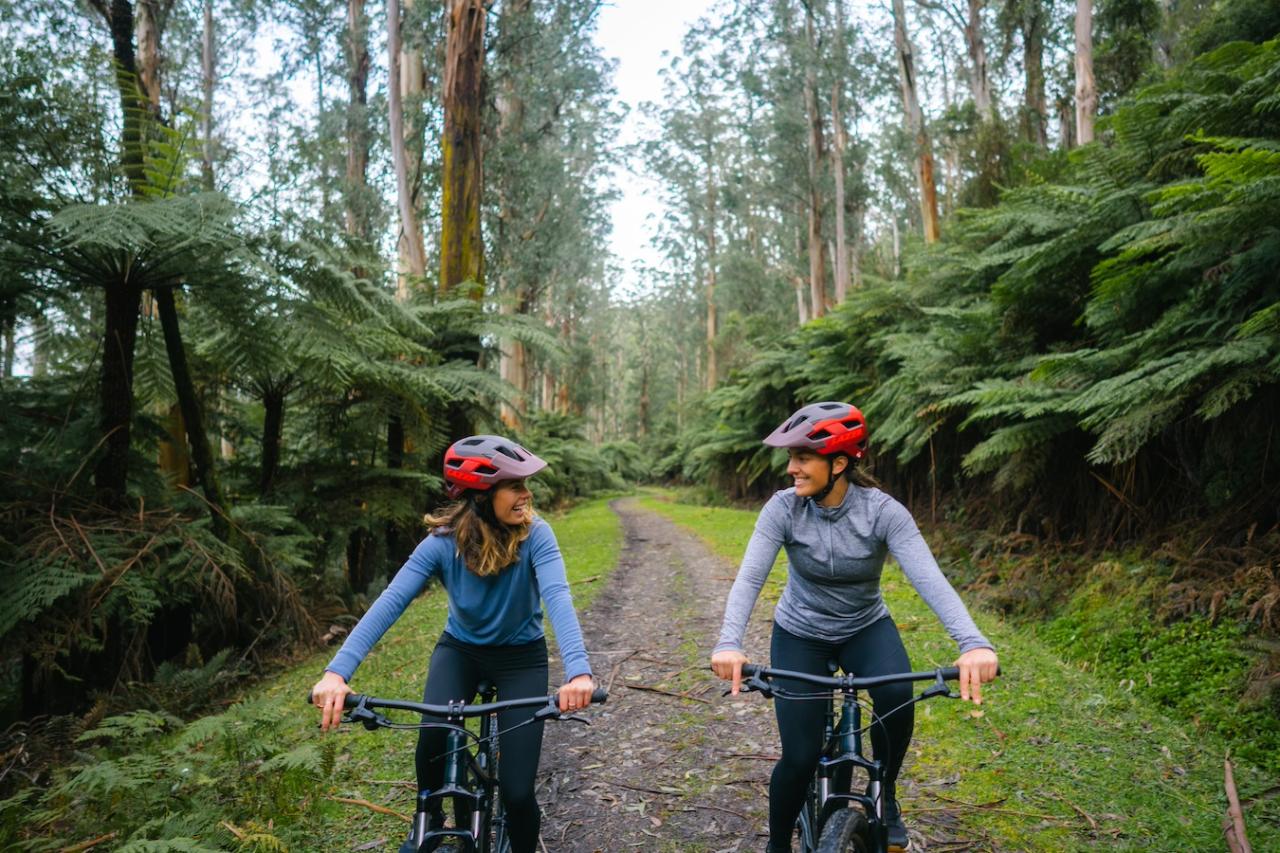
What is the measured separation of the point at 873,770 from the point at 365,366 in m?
5.65

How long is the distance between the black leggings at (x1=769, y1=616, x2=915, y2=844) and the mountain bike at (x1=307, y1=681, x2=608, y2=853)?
0.74m

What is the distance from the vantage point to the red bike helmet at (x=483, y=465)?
267 centimetres

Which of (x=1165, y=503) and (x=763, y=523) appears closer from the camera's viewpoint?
(x=763, y=523)

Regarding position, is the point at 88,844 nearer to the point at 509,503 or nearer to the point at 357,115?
the point at 509,503

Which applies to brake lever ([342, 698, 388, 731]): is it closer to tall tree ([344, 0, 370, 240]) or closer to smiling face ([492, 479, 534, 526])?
smiling face ([492, 479, 534, 526])

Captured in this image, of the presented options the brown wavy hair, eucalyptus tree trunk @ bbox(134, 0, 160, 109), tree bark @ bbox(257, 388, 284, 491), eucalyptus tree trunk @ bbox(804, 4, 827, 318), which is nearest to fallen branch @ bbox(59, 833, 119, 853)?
the brown wavy hair

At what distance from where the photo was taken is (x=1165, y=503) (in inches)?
260

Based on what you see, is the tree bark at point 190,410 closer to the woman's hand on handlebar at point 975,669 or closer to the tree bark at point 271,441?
the tree bark at point 271,441

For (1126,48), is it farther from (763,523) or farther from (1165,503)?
(763,523)

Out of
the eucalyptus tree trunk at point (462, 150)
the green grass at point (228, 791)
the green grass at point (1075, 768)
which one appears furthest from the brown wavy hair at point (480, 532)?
the eucalyptus tree trunk at point (462, 150)

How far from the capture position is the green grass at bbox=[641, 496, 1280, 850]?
11.2 ft

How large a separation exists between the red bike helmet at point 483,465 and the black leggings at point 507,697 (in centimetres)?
61

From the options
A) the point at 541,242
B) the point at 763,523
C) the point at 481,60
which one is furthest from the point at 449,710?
the point at 541,242

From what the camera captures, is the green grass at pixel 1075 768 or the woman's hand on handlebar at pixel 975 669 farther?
the green grass at pixel 1075 768
